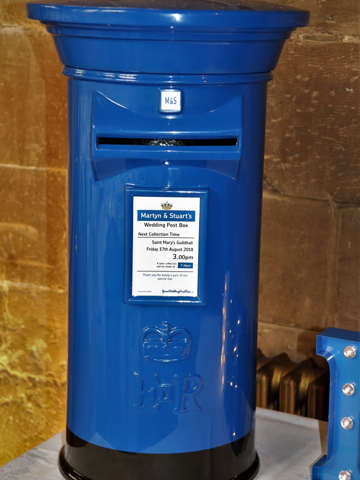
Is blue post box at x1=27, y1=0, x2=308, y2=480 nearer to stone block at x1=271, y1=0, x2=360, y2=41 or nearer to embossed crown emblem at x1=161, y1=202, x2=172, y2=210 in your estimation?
embossed crown emblem at x1=161, y1=202, x2=172, y2=210

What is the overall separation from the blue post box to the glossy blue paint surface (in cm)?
21

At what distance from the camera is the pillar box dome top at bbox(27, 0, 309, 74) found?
1390 millimetres

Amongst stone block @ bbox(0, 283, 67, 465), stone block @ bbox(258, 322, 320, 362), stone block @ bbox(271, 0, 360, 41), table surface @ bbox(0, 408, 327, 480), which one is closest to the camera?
table surface @ bbox(0, 408, 327, 480)

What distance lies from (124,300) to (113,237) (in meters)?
0.16

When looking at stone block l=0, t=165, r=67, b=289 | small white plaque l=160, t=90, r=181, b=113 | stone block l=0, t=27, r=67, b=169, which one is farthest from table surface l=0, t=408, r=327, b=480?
stone block l=0, t=27, r=67, b=169

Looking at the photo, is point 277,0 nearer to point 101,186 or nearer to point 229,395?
point 101,186

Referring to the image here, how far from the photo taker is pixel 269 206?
7.83 feet

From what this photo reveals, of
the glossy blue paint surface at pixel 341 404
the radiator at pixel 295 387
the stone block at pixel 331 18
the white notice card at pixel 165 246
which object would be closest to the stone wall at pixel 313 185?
the stone block at pixel 331 18

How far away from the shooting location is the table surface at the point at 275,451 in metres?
1.86

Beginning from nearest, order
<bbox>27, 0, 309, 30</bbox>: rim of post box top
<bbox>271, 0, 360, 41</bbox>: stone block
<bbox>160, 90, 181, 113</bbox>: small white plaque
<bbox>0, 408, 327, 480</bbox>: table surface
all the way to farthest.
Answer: <bbox>27, 0, 309, 30</bbox>: rim of post box top < <bbox>160, 90, 181, 113</bbox>: small white plaque < <bbox>0, 408, 327, 480</bbox>: table surface < <bbox>271, 0, 360, 41</bbox>: stone block

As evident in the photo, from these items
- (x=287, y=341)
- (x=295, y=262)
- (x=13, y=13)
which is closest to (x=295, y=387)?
(x=287, y=341)

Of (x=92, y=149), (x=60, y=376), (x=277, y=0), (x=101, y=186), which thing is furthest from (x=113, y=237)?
(x=60, y=376)

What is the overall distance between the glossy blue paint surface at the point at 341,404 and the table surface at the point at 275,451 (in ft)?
0.41

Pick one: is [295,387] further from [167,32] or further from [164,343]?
[167,32]
